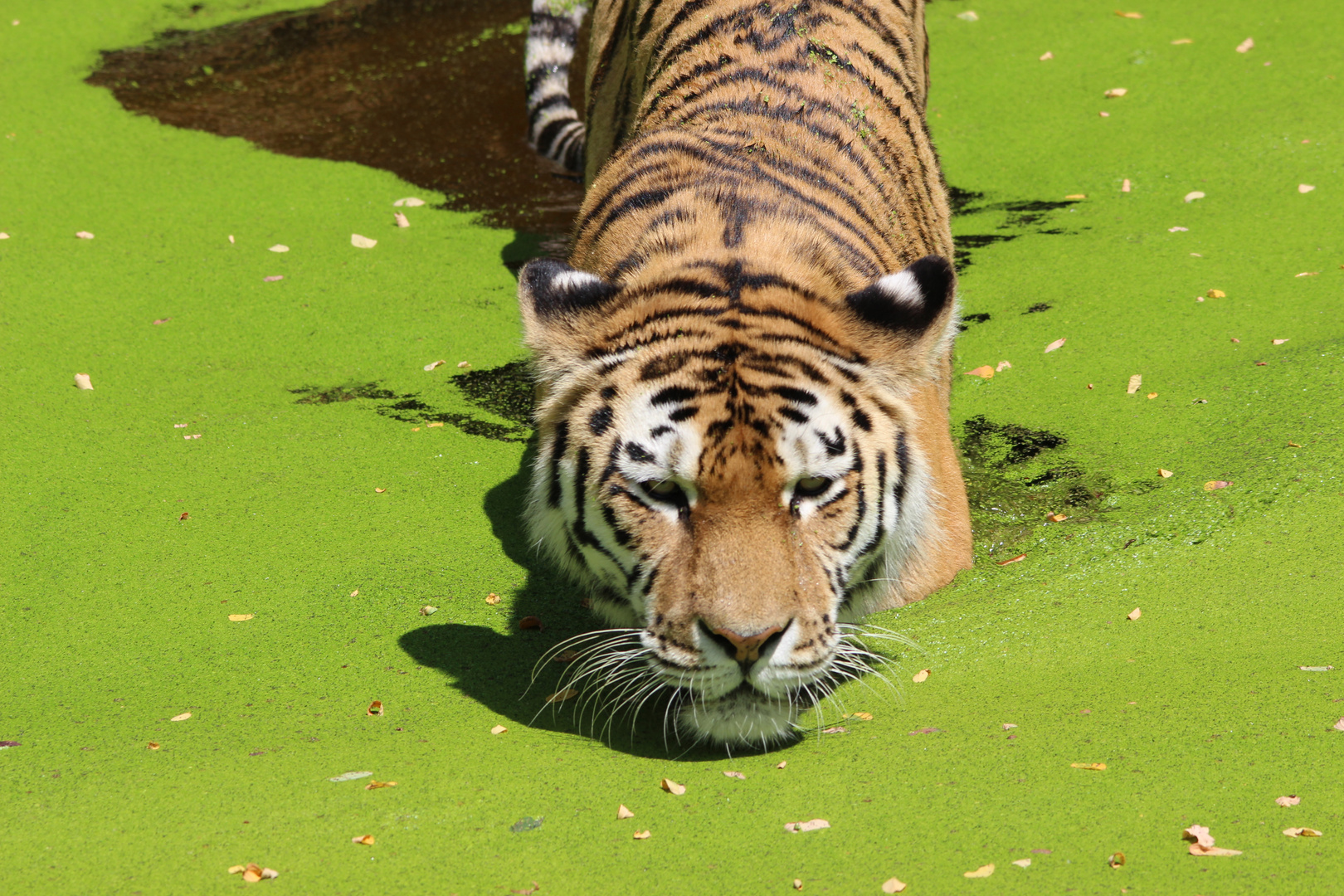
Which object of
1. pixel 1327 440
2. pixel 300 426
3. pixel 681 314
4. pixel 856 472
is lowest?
pixel 300 426

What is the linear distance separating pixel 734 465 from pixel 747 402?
146 millimetres

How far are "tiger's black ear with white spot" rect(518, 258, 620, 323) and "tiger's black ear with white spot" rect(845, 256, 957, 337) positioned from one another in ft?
1.96

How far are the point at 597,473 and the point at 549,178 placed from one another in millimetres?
4232

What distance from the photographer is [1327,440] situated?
11.7ft

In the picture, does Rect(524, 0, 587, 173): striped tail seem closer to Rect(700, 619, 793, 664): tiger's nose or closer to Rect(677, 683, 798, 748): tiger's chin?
Rect(677, 683, 798, 748): tiger's chin

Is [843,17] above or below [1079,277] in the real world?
above

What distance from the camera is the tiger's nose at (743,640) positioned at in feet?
7.33

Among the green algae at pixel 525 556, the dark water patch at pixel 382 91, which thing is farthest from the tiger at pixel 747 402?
the dark water patch at pixel 382 91

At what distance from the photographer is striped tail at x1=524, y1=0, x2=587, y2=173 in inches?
242

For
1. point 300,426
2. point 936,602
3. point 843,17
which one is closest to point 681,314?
point 936,602

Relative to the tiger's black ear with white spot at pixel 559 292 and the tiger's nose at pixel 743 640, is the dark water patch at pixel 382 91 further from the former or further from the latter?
the tiger's nose at pixel 743 640

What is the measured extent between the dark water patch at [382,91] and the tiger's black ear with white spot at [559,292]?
3201 millimetres

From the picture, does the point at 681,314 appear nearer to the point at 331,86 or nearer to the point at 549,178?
the point at 549,178

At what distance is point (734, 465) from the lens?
2338 millimetres
